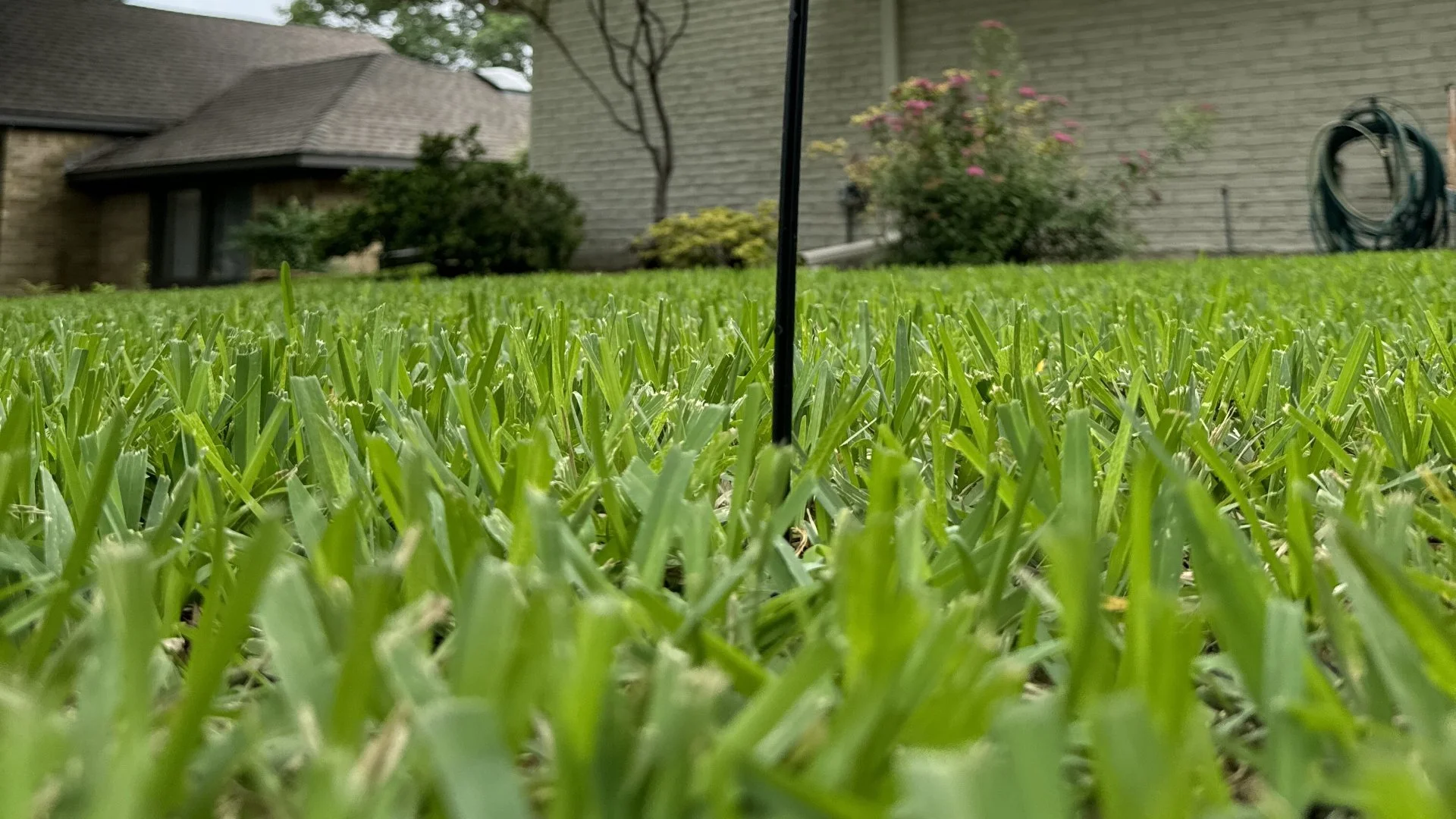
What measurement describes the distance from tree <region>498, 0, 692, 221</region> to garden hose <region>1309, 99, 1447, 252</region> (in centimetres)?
690

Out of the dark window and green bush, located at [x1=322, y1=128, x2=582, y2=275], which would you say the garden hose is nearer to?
green bush, located at [x1=322, y1=128, x2=582, y2=275]

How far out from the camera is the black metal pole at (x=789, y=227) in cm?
69

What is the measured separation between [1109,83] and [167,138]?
15.5 m

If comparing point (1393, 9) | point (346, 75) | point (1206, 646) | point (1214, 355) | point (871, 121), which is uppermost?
point (346, 75)

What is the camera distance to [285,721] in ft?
1.22

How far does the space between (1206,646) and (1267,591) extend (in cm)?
8

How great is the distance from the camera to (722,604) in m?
0.51

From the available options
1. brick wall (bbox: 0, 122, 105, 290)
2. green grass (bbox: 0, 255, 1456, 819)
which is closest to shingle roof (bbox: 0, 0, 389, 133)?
brick wall (bbox: 0, 122, 105, 290)

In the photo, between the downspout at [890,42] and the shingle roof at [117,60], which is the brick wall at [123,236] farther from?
the downspout at [890,42]

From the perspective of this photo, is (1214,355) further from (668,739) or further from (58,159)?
(58,159)

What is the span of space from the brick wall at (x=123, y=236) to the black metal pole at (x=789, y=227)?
66.8 feet

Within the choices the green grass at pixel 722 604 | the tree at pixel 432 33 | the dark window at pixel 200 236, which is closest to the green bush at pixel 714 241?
the dark window at pixel 200 236

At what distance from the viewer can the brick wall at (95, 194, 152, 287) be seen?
18469 mm

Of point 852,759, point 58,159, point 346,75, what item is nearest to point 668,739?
point 852,759
